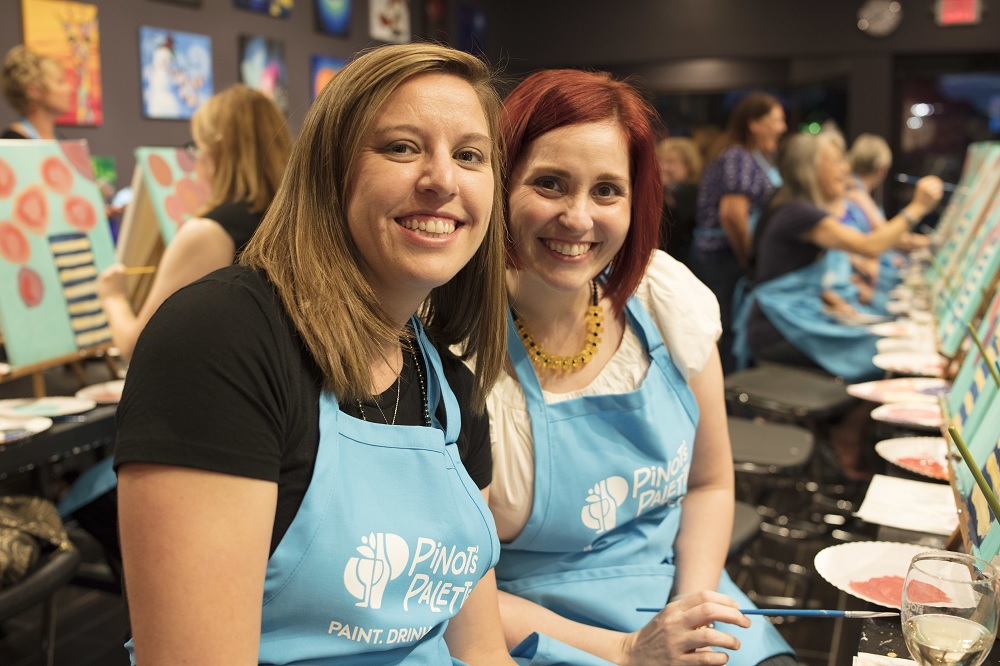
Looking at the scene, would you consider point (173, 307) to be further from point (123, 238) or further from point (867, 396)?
point (123, 238)

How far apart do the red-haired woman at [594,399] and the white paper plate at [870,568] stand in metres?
0.21

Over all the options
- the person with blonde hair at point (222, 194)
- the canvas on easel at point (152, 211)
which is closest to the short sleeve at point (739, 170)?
the canvas on easel at point (152, 211)

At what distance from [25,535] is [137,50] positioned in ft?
14.2

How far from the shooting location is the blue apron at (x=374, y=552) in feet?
3.60

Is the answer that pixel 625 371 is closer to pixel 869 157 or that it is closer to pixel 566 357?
pixel 566 357

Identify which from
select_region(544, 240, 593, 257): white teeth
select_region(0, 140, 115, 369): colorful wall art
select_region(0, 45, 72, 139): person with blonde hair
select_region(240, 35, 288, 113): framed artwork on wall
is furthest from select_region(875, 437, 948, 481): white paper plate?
select_region(240, 35, 288, 113): framed artwork on wall

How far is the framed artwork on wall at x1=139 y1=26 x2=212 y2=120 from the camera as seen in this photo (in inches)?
233

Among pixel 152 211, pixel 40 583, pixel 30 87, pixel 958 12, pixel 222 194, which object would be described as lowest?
pixel 40 583

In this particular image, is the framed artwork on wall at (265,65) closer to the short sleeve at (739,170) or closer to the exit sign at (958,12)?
the short sleeve at (739,170)

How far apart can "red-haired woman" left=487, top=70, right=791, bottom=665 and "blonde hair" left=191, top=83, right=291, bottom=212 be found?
1331 mm

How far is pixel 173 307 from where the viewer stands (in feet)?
3.39

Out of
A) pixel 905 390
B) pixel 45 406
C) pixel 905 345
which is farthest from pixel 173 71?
pixel 905 390

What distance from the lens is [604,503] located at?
164 centimetres

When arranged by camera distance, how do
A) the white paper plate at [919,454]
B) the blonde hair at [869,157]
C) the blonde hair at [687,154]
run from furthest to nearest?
the blonde hair at [687,154] < the blonde hair at [869,157] < the white paper plate at [919,454]
